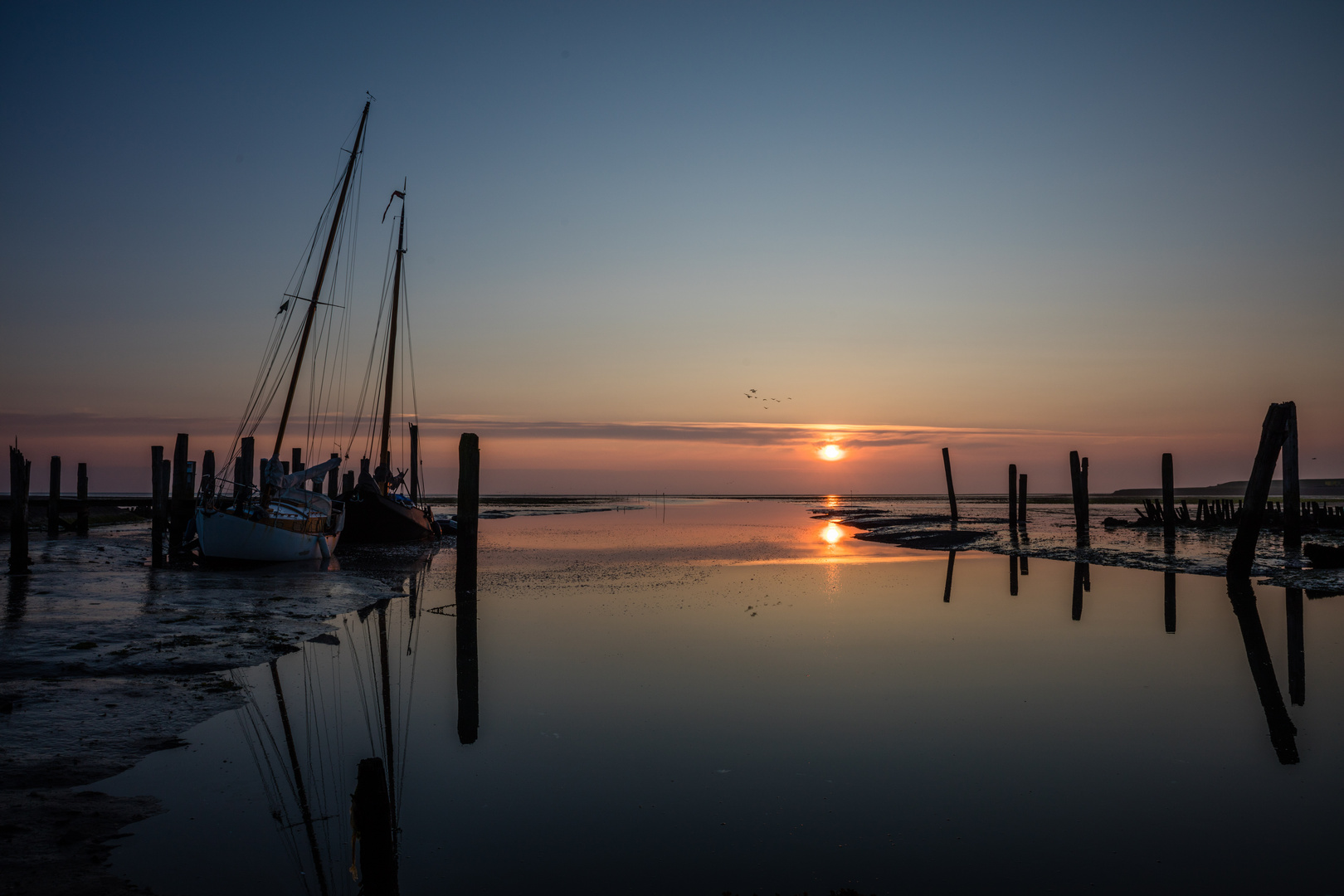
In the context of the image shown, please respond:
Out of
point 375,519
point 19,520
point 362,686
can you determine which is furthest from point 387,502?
point 362,686

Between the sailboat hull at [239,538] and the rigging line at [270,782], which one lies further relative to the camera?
the sailboat hull at [239,538]

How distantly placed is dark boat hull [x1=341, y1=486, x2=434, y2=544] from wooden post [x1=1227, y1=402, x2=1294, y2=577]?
2870 centimetres

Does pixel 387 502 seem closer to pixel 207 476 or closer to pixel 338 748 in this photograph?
pixel 207 476

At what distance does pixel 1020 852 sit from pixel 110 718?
8273 millimetres

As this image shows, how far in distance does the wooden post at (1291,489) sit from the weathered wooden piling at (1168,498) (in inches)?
258

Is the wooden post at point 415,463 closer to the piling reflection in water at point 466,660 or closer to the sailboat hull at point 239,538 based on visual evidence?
the sailboat hull at point 239,538

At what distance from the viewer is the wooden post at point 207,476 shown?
23.1m

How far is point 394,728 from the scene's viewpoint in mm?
7730

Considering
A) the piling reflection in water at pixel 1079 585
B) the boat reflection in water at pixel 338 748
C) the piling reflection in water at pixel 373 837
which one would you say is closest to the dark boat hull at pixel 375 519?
the boat reflection in water at pixel 338 748

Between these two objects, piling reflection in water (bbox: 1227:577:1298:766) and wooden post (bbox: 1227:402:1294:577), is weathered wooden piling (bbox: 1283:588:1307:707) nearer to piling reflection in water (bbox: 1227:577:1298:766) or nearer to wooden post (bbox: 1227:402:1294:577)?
piling reflection in water (bbox: 1227:577:1298:766)

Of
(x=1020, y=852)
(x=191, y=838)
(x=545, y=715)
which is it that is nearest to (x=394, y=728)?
(x=545, y=715)

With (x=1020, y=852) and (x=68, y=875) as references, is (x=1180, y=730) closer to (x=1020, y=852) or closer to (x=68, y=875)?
(x=1020, y=852)

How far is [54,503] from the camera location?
1277 inches

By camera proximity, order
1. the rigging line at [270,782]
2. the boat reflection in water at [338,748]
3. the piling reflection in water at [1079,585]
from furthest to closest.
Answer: the piling reflection in water at [1079,585] < the rigging line at [270,782] < the boat reflection in water at [338,748]
